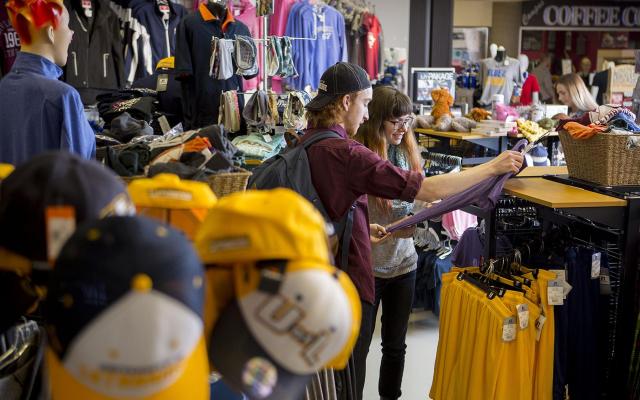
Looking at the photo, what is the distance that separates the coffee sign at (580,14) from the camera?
15180 mm

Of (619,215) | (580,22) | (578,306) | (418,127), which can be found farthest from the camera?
(580,22)

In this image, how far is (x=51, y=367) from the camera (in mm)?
918

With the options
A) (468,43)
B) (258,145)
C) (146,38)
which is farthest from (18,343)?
(468,43)

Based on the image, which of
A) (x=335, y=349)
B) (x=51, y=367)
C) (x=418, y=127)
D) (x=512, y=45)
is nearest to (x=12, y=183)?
(x=51, y=367)

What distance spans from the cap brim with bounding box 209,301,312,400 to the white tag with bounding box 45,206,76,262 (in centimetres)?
24

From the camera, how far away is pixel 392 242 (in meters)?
3.10

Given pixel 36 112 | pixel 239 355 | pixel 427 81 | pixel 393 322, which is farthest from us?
pixel 427 81

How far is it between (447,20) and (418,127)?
442 cm

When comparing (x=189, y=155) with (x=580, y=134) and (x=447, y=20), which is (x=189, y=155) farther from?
(x=447, y=20)

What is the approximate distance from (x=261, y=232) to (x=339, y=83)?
1.63 m

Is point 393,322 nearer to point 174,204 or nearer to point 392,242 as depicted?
point 392,242

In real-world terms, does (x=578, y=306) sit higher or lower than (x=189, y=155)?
lower

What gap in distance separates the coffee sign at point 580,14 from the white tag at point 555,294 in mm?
13768

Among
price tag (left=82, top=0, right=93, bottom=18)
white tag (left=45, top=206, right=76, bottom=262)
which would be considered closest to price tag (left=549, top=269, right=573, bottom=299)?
white tag (left=45, top=206, right=76, bottom=262)
